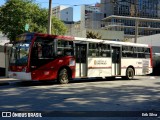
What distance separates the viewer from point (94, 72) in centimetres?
2238

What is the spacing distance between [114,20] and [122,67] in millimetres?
111171

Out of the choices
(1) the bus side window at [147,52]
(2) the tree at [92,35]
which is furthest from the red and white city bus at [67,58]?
(2) the tree at [92,35]

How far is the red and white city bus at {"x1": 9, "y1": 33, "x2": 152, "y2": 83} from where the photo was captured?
1875 cm

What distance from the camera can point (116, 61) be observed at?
24.5 metres

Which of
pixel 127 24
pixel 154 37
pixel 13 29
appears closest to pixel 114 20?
pixel 127 24

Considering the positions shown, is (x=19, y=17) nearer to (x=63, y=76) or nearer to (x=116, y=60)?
(x=116, y=60)

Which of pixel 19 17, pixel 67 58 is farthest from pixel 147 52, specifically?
pixel 19 17

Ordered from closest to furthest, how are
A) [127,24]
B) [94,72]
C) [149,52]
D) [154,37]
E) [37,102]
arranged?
1. [37,102]
2. [94,72]
3. [149,52]
4. [154,37]
5. [127,24]

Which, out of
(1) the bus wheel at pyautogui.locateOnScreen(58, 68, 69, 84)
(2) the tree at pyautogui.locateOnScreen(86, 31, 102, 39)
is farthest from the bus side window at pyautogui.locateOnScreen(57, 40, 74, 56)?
(2) the tree at pyautogui.locateOnScreen(86, 31, 102, 39)

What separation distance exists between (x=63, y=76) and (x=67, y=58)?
1.08 meters

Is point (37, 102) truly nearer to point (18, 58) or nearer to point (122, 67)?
point (18, 58)

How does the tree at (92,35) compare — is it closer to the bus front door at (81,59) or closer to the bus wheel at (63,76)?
the bus front door at (81,59)

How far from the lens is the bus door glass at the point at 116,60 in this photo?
24.2 m

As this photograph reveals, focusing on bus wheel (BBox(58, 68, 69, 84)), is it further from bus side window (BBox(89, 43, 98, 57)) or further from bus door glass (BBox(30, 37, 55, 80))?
bus side window (BBox(89, 43, 98, 57))
